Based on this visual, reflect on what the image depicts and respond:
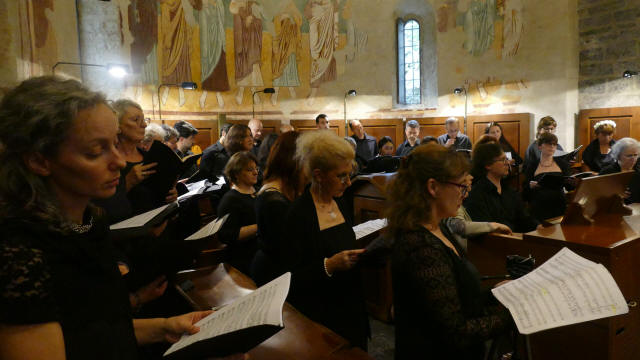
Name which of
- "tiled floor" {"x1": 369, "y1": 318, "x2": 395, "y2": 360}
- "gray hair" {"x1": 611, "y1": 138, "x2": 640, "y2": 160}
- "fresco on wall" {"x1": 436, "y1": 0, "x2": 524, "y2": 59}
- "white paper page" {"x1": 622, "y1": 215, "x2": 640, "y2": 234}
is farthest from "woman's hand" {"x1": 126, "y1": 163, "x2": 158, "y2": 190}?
"fresco on wall" {"x1": 436, "y1": 0, "x2": 524, "y2": 59}

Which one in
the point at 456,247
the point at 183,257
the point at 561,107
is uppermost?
the point at 561,107

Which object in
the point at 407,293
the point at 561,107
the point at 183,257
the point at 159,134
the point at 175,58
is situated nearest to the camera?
the point at 183,257

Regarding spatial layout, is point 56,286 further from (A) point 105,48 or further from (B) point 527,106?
(B) point 527,106

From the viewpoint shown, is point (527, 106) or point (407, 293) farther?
point (527, 106)

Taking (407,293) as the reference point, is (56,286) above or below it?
above

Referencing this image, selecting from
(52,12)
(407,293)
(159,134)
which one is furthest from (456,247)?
(52,12)

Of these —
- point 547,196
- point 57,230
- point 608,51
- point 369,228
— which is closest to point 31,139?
point 57,230

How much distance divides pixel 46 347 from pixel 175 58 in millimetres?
10283

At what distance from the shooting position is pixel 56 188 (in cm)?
100

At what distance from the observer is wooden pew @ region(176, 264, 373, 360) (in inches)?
58.5

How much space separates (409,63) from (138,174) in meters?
10.7

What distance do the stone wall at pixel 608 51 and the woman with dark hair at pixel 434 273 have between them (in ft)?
30.2

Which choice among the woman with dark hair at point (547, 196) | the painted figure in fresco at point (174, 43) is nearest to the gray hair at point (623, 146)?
the woman with dark hair at point (547, 196)

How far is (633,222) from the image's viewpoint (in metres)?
2.83
